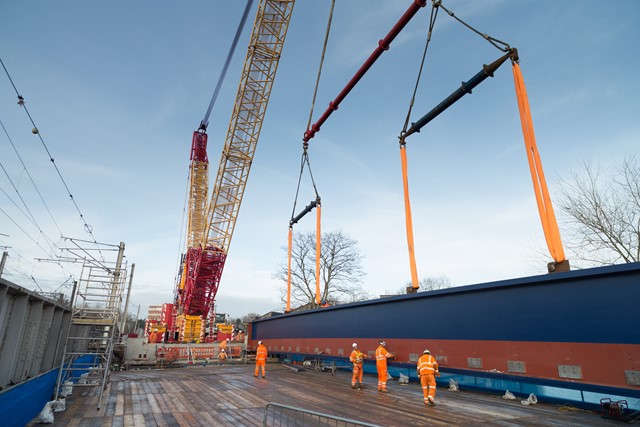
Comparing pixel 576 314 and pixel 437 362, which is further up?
pixel 576 314

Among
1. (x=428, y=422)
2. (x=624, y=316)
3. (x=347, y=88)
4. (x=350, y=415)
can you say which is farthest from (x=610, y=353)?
(x=347, y=88)

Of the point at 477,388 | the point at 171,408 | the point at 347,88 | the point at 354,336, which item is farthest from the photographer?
the point at 347,88

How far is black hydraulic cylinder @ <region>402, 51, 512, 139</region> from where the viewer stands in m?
7.84

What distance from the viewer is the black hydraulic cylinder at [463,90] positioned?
25.7 feet

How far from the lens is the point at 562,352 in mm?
5809

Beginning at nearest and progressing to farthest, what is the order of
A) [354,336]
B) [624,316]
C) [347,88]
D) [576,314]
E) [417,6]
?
[624,316] < [576,314] < [417,6] < [354,336] < [347,88]

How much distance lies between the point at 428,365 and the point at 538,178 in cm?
446

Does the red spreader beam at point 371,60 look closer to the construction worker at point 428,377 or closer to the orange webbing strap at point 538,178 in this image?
the orange webbing strap at point 538,178

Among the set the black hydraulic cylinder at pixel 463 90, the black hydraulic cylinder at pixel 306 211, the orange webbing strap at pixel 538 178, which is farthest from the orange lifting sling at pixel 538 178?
the black hydraulic cylinder at pixel 306 211

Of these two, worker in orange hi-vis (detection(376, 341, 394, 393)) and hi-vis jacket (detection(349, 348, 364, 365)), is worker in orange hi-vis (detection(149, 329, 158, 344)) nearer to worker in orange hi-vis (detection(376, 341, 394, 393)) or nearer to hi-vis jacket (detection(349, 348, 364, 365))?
hi-vis jacket (detection(349, 348, 364, 365))

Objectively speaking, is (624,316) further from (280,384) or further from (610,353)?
(280,384)

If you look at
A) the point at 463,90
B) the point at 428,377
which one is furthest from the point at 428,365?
the point at 463,90

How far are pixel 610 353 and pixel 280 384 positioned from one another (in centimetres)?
852

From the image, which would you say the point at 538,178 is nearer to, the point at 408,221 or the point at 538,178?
the point at 538,178
